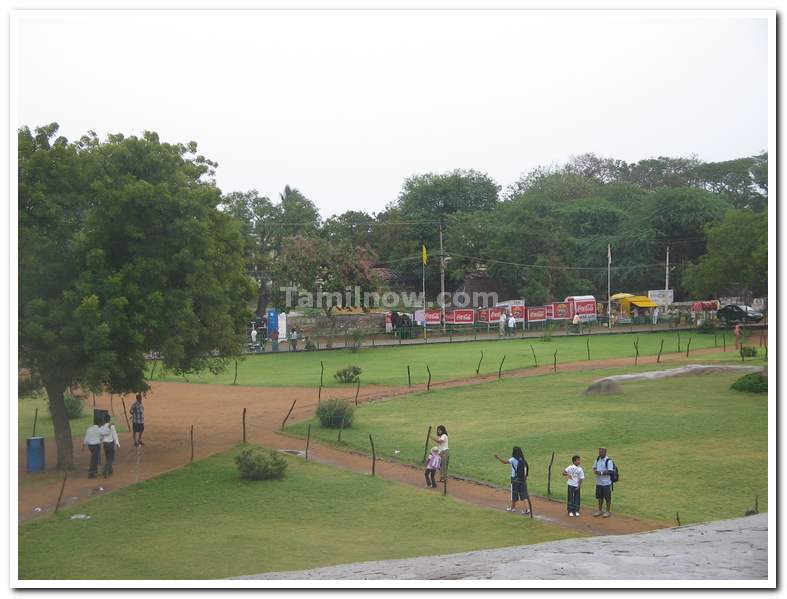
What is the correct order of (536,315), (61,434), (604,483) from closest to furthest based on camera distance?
(604,483) → (61,434) → (536,315)

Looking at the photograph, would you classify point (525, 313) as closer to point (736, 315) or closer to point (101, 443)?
point (736, 315)

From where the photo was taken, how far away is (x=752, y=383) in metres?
27.8

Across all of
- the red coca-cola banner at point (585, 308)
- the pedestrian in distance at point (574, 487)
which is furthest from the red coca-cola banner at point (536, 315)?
the pedestrian in distance at point (574, 487)

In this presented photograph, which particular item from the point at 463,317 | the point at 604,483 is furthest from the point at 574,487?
the point at 463,317

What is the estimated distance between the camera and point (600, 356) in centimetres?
4156

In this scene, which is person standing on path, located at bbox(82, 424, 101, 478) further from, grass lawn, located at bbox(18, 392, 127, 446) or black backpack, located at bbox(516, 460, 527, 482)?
black backpack, located at bbox(516, 460, 527, 482)

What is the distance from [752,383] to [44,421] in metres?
23.6

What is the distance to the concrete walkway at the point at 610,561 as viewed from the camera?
34.1 ft

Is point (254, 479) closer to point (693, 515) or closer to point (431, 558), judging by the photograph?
point (431, 558)

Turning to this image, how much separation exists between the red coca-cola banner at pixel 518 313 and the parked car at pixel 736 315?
12268mm

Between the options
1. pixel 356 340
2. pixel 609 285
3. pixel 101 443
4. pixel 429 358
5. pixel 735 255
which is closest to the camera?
pixel 101 443

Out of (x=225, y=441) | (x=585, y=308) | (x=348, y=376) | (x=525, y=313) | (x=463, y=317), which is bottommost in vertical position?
(x=225, y=441)

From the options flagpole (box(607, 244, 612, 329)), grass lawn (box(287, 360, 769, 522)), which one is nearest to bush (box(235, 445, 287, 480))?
grass lawn (box(287, 360, 769, 522))

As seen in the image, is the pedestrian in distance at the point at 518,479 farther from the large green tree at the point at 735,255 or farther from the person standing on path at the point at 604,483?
the large green tree at the point at 735,255
